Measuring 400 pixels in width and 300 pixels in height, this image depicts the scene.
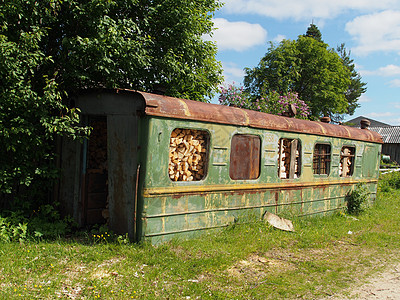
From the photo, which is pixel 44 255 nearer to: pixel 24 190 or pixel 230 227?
pixel 24 190

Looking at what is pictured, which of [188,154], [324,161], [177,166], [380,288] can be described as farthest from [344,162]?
[177,166]

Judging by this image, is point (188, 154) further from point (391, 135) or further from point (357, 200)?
point (391, 135)

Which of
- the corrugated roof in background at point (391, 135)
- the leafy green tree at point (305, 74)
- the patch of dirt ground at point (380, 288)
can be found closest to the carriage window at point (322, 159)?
the patch of dirt ground at point (380, 288)

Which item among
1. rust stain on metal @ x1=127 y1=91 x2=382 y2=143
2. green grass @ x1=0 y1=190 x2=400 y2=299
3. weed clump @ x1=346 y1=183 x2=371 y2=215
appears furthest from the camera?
weed clump @ x1=346 y1=183 x2=371 y2=215

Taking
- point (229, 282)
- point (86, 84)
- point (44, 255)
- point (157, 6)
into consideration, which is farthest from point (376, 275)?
point (157, 6)

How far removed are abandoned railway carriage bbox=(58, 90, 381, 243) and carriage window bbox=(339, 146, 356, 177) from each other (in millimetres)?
2045

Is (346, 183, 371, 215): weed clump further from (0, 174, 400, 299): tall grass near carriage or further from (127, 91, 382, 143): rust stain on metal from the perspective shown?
(0, 174, 400, 299): tall grass near carriage

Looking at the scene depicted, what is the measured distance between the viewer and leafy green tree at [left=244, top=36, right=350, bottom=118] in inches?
1185

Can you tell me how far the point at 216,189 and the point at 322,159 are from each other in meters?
4.44

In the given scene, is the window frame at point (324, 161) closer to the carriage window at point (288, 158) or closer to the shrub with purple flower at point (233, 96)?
the carriage window at point (288, 158)

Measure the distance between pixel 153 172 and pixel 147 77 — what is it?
13.3 feet

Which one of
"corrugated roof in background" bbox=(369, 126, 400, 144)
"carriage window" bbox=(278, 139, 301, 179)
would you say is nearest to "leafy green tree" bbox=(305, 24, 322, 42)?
"corrugated roof in background" bbox=(369, 126, 400, 144)

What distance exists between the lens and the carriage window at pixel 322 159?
9.66 meters

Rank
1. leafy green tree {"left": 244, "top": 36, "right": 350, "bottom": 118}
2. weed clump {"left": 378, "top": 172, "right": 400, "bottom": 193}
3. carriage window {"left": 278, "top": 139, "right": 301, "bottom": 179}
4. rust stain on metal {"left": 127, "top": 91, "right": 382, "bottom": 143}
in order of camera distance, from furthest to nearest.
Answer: leafy green tree {"left": 244, "top": 36, "right": 350, "bottom": 118} < weed clump {"left": 378, "top": 172, "right": 400, "bottom": 193} < carriage window {"left": 278, "top": 139, "right": 301, "bottom": 179} < rust stain on metal {"left": 127, "top": 91, "right": 382, "bottom": 143}
